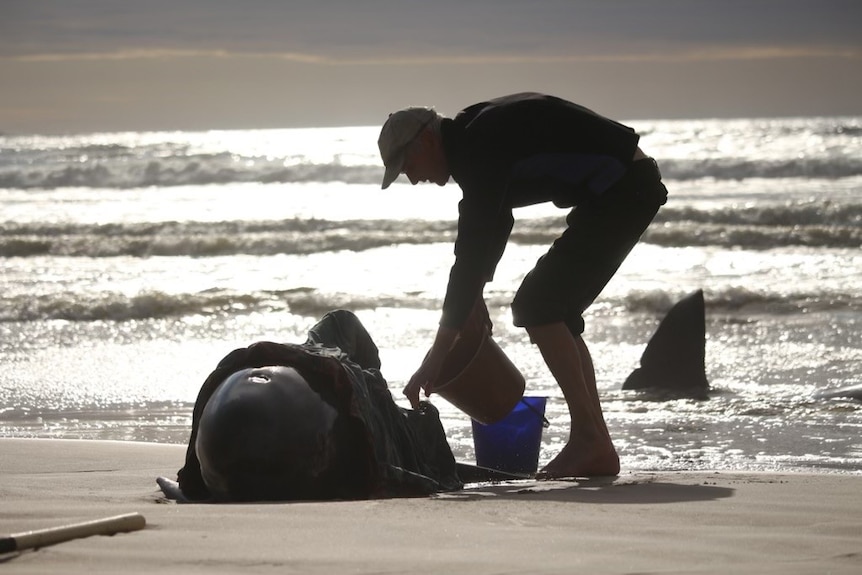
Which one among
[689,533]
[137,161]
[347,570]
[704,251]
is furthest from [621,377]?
[137,161]

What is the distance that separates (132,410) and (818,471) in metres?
3.65

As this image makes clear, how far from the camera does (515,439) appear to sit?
4539 mm

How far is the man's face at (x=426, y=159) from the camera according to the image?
3.93 metres

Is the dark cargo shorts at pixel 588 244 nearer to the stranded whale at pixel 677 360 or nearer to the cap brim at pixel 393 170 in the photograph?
the cap brim at pixel 393 170

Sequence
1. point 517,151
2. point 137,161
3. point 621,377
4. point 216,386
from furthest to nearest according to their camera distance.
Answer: point 137,161
point 621,377
point 517,151
point 216,386

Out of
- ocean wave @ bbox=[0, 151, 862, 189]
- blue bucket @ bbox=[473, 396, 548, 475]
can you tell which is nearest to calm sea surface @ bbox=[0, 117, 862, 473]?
ocean wave @ bbox=[0, 151, 862, 189]

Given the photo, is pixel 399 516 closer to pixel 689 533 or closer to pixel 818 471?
pixel 689 533

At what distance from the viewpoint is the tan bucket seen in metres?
4.30

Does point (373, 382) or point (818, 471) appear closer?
point (373, 382)

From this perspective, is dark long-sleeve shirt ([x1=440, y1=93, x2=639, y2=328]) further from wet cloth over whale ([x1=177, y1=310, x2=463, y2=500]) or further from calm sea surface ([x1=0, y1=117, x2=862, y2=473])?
calm sea surface ([x1=0, y1=117, x2=862, y2=473])

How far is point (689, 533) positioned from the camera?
9.88 ft

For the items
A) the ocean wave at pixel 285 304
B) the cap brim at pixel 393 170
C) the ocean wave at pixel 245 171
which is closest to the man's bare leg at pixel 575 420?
the cap brim at pixel 393 170

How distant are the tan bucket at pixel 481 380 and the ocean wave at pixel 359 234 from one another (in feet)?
40.6

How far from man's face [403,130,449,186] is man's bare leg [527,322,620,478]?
71 centimetres
